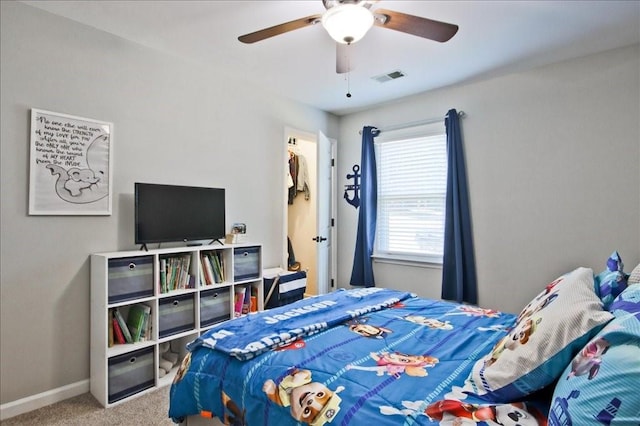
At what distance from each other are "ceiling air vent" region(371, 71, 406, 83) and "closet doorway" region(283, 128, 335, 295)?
2.90 feet

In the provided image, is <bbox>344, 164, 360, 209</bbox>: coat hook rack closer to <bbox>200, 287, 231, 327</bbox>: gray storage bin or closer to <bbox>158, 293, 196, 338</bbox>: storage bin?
<bbox>200, 287, 231, 327</bbox>: gray storage bin

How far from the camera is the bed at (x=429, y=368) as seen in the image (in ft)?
2.91

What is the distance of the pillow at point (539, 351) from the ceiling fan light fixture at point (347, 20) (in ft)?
4.92

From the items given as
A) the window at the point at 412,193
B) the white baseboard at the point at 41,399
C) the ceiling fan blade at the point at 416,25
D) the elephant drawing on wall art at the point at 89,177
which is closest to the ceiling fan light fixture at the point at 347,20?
the ceiling fan blade at the point at 416,25

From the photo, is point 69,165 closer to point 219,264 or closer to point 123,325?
point 123,325

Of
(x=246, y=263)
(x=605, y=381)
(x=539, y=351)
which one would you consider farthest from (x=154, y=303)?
(x=605, y=381)

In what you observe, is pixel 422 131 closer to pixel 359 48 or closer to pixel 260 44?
pixel 359 48

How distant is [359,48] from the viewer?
9.11 feet

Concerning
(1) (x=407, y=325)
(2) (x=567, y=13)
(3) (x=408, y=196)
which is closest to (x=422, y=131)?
(3) (x=408, y=196)

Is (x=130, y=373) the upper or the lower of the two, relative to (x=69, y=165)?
lower

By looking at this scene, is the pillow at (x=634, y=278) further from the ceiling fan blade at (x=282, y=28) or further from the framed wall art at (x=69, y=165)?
the framed wall art at (x=69, y=165)

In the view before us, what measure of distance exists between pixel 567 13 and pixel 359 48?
1.39m

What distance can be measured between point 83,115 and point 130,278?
118cm

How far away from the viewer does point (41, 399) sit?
224 centimetres
